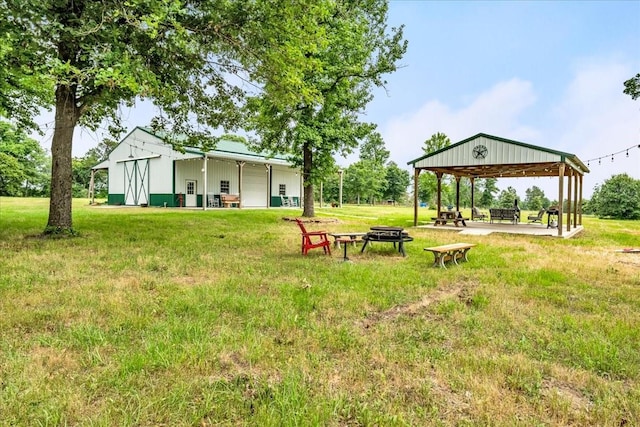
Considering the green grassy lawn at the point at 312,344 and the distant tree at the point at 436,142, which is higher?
the distant tree at the point at 436,142

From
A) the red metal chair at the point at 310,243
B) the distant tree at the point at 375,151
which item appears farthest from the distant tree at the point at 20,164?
the distant tree at the point at 375,151

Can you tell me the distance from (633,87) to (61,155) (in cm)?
1437

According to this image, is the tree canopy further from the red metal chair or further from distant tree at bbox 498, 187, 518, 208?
distant tree at bbox 498, 187, 518, 208

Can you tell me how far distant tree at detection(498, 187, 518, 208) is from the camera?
148ft

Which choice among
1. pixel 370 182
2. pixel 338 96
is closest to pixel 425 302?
pixel 338 96

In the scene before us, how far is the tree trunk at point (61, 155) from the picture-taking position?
9164 millimetres

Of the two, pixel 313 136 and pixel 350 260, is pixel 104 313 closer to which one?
pixel 350 260

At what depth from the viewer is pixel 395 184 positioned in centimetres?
5659

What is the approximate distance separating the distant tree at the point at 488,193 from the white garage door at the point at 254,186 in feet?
121

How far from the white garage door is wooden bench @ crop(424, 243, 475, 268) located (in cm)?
2033

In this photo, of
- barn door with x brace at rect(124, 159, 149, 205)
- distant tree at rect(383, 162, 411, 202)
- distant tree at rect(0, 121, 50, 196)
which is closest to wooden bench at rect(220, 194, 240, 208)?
barn door with x brace at rect(124, 159, 149, 205)

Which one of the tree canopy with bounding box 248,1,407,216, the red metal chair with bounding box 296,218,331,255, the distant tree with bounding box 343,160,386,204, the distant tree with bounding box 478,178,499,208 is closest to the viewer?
the red metal chair with bounding box 296,218,331,255

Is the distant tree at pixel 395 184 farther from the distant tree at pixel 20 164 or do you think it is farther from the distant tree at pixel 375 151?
the distant tree at pixel 20 164

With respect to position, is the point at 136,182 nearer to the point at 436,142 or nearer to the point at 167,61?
the point at 167,61
